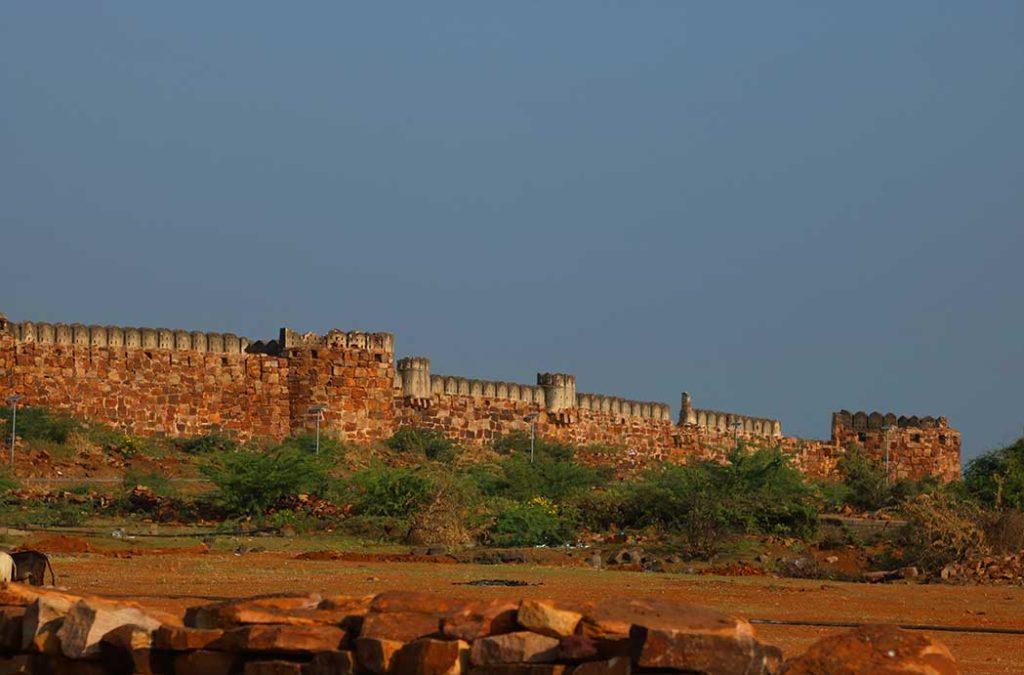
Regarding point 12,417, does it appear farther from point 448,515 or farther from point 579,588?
point 579,588

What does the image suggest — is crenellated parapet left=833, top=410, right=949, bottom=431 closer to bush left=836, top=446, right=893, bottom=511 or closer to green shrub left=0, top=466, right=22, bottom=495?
bush left=836, top=446, right=893, bottom=511

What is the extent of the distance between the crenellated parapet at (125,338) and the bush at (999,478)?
1481cm

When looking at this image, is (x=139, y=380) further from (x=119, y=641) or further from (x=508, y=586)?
(x=119, y=641)

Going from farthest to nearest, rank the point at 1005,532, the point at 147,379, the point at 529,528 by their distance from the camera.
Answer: the point at 147,379 < the point at 529,528 < the point at 1005,532

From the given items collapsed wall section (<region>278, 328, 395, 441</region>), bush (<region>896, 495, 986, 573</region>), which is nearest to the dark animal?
bush (<region>896, 495, 986, 573</region>)

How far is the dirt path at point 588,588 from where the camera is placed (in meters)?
12.0

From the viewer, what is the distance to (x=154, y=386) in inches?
1286

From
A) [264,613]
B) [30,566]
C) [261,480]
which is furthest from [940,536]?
[264,613]

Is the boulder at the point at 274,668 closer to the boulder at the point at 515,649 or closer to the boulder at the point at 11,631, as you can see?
the boulder at the point at 515,649

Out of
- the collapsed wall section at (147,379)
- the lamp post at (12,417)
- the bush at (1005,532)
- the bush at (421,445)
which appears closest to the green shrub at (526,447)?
the bush at (421,445)

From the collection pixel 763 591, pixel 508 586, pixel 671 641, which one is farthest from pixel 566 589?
pixel 671 641

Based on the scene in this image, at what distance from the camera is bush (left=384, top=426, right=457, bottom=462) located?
34291 millimetres

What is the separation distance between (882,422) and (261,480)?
87.3 feet

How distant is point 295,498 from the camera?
81.9 feet
